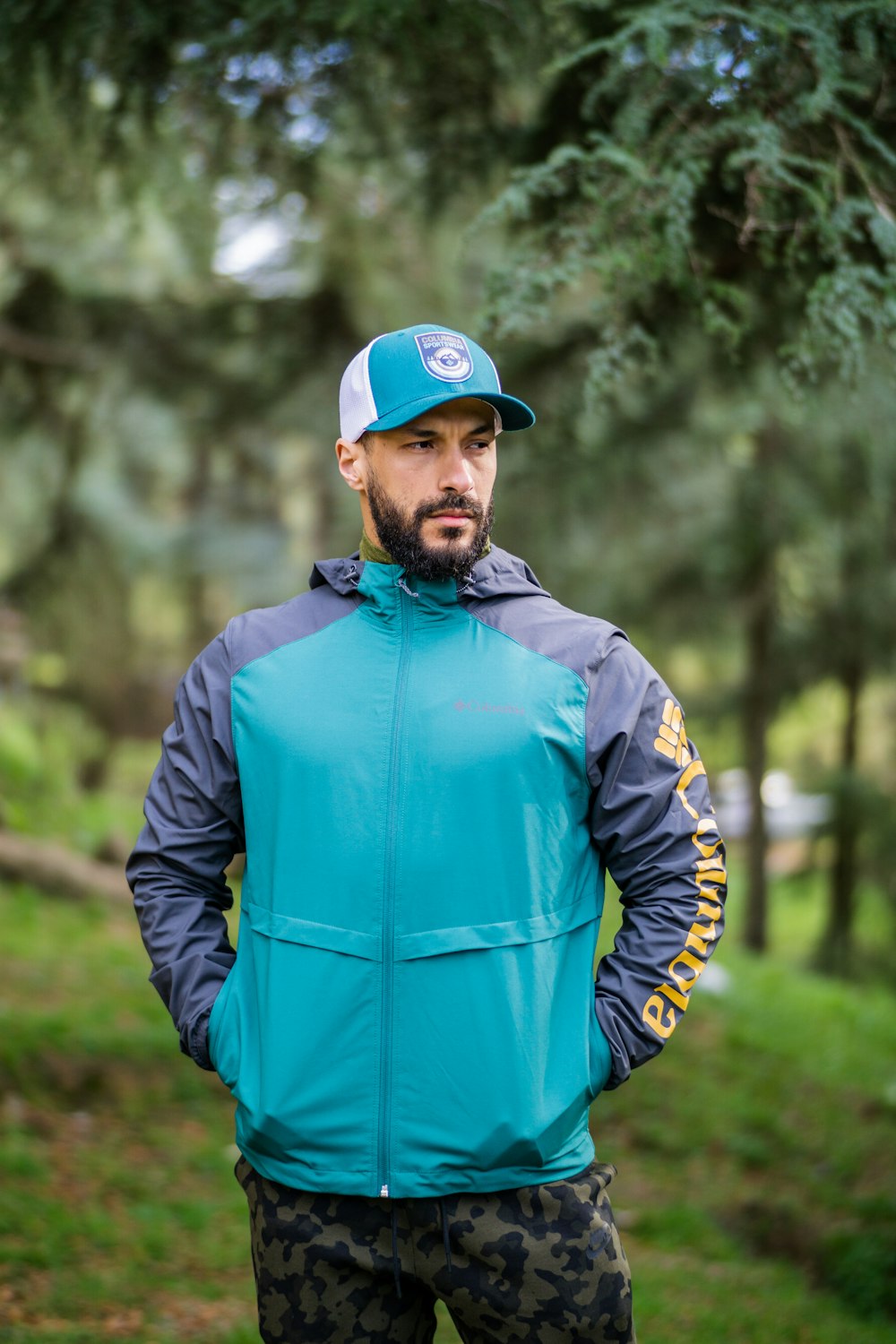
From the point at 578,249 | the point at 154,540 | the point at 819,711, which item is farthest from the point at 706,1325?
the point at 819,711

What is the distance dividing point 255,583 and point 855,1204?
691 centimetres

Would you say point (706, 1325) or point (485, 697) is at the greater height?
point (485, 697)

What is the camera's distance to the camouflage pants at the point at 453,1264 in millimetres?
2104

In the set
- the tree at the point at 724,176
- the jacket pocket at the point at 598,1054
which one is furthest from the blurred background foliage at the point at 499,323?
the jacket pocket at the point at 598,1054

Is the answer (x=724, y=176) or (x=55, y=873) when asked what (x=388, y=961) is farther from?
(x=55, y=873)

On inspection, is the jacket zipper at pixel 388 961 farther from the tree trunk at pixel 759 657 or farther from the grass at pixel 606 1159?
the tree trunk at pixel 759 657

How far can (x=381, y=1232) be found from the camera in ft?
7.09

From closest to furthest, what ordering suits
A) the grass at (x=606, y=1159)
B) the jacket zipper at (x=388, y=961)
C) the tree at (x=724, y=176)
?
the jacket zipper at (x=388, y=961) → the tree at (x=724, y=176) → the grass at (x=606, y=1159)

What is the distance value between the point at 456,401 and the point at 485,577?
33 cm

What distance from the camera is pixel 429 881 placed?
211cm

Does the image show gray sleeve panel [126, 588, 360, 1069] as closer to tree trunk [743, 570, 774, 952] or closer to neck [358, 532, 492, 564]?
neck [358, 532, 492, 564]

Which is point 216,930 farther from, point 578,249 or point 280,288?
point 280,288

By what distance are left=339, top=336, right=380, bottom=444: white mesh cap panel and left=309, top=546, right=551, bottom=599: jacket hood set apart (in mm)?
244

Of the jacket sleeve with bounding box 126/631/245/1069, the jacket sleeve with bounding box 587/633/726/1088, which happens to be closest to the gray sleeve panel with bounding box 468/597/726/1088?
the jacket sleeve with bounding box 587/633/726/1088
